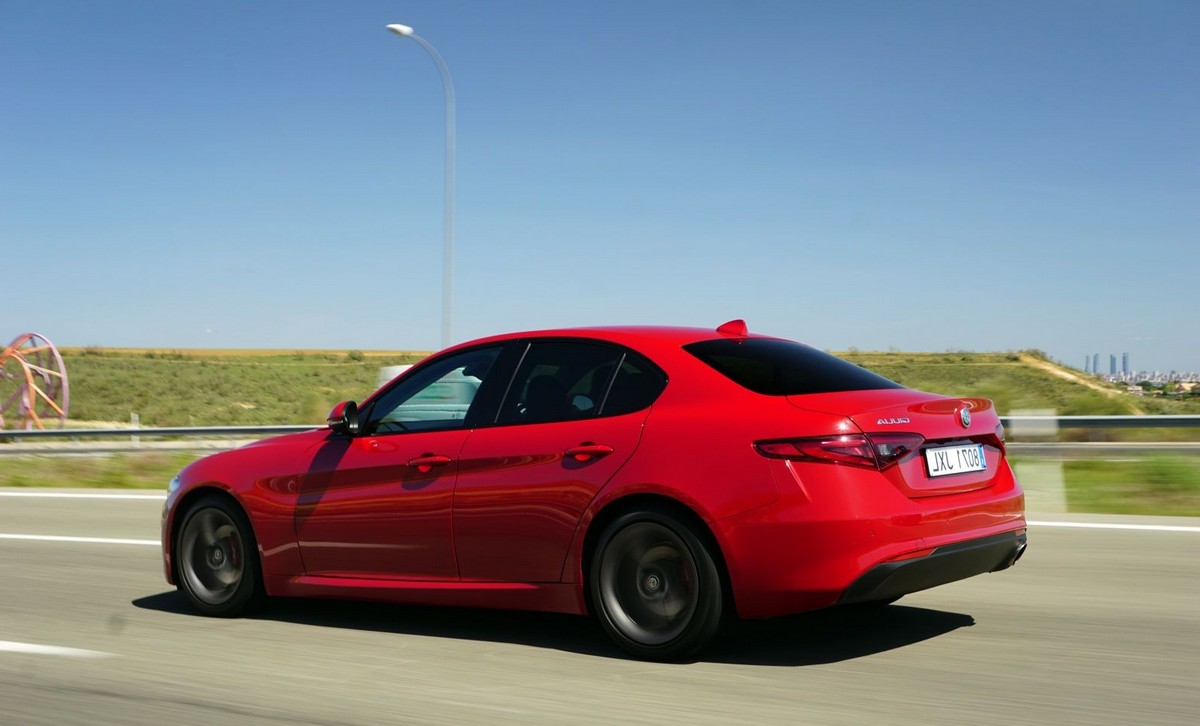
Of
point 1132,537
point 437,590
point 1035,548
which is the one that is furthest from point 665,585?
point 1132,537

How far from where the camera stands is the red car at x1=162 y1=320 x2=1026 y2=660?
5109 mm

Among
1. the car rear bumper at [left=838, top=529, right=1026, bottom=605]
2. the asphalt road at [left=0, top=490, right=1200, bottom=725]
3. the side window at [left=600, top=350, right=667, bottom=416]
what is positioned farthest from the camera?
the side window at [left=600, top=350, right=667, bottom=416]

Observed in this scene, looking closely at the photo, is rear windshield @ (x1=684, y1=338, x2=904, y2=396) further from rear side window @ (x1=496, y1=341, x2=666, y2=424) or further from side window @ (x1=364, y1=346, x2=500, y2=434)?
side window @ (x1=364, y1=346, x2=500, y2=434)

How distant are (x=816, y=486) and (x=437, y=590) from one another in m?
2.00

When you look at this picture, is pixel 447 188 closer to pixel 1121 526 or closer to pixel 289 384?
pixel 1121 526

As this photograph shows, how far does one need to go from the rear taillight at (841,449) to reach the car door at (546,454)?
66 centimetres

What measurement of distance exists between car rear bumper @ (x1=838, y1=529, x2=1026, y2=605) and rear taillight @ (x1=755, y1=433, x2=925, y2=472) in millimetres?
404

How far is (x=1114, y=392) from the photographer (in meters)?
23.3

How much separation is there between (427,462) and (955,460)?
7.92 feet

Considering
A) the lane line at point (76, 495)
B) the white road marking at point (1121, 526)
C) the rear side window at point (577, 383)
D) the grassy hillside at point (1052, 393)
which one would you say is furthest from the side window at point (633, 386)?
the grassy hillside at point (1052, 393)

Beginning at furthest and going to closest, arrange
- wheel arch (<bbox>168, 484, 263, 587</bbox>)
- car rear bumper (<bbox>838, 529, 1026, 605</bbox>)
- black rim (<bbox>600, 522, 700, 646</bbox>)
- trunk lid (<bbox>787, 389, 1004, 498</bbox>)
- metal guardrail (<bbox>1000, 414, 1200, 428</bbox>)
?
1. metal guardrail (<bbox>1000, 414, 1200, 428</bbox>)
2. wheel arch (<bbox>168, 484, 263, 587</bbox>)
3. black rim (<bbox>600, 522, 700, 646</bbox>)
4. trunk lid (<bbox>787, 389, 1004, 498</bbox>)
5. car rear bumper (<bbox>838, 529, 1026, 605</bbox>)

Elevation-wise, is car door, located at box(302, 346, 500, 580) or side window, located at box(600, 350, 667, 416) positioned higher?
side window, located at box(600, 350, 667, 416)

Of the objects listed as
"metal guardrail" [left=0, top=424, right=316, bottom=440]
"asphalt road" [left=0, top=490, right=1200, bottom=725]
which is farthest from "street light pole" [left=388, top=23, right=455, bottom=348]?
"asphalt road" [left=0, top=490, right=1200, bottom=725]

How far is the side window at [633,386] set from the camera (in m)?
5.64
